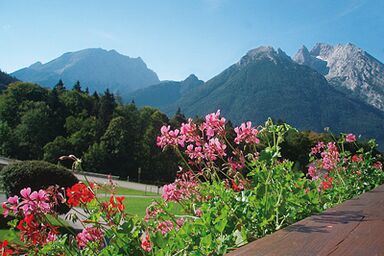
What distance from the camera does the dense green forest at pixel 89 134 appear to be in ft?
157

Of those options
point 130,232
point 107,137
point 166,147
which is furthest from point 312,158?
point 107,137

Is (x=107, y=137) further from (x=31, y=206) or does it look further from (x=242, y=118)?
(x=242, y=118)

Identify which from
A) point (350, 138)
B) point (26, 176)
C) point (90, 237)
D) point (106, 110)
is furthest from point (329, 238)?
point (106, 110)

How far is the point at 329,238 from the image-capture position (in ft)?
3.46

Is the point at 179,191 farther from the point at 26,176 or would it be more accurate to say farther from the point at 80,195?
the point at 26,176

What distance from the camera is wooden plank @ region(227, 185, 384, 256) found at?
0.93m

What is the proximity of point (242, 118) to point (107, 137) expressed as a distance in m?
147

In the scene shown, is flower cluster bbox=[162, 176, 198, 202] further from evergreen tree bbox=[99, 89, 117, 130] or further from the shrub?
evergreen tree bbox=[99, 89, 117, 130]

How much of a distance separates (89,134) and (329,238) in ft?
167

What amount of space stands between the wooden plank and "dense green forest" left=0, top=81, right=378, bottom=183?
4363 centimetres

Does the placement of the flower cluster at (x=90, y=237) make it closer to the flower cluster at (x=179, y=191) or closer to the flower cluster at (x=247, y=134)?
the flower cluster at (x=179, y=191)

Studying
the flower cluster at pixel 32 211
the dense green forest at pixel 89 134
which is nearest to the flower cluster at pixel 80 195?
the flower cluster at pixel 32 211

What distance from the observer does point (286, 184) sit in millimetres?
1743

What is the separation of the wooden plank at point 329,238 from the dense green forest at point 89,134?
1718 inches
